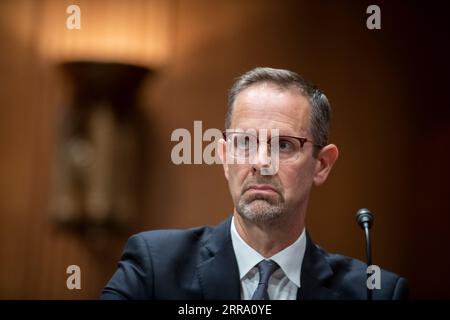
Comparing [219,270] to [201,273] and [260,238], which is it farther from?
[260,238]

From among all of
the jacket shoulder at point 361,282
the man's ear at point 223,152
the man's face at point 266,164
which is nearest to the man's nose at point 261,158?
the man's face at point 266,164

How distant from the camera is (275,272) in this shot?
208cm

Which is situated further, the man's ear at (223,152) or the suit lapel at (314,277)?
the man's ear at (223,152)

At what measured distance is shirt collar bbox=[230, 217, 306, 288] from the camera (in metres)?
2.08

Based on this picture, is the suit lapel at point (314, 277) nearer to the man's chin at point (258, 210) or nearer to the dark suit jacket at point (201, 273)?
the dark suit jacket at point (201, 273)

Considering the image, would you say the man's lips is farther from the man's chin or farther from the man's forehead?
the man's forehead

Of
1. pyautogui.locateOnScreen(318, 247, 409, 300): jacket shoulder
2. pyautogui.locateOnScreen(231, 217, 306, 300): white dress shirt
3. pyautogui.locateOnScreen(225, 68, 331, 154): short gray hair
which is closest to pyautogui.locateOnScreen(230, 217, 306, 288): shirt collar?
pyautogui.locateOnScreen(231, 217, 306, 300): white dress shirt

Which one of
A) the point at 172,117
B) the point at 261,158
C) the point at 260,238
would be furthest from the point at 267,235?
the point at 172,117

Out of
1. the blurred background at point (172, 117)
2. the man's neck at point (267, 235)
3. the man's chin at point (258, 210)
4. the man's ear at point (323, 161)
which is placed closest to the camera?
the man's chin at point (258, 210)

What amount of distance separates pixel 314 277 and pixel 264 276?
0.16 metres

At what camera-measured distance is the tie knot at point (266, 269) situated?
2035mm

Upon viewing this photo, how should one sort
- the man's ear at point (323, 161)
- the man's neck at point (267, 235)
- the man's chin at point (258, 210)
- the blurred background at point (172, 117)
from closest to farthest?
the man's chin at point (258, 210) → the man's neck at point (267, 235) → the man's ear at point (323, 161) → the blurred background at point (172, 117)

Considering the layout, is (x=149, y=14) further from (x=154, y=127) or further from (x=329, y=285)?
(x=329, y=285)
